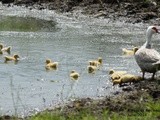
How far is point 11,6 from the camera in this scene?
3719 cm

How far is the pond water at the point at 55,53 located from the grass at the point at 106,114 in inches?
35.6

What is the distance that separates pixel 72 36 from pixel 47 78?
9249 millimetres

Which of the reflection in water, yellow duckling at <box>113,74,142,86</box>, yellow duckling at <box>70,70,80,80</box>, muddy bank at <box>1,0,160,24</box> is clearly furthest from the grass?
muddy bank at <box>1,0,160,24</box>

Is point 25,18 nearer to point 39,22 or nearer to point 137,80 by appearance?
point 39,22

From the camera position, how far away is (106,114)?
10.2 m

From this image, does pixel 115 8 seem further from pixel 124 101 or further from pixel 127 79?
pixel 124 101

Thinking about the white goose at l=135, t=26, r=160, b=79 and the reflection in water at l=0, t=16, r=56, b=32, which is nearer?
the white goose at l=135, t=26, r=160, b=79

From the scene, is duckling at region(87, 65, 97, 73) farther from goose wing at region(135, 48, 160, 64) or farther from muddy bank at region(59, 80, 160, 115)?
muddy bank at region(59, 80, 160, 115)

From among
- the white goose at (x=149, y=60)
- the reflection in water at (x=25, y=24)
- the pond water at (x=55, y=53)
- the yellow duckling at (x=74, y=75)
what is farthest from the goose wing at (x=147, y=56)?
the reflection in water at (x=25, y=24)

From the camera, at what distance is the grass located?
993cm

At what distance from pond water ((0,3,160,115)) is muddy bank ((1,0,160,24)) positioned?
81 cm

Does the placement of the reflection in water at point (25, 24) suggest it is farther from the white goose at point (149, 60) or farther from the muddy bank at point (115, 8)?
the white goose at point (149, 60)

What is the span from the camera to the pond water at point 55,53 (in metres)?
13.5

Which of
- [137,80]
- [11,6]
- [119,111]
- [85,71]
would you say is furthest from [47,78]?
[11,6]
